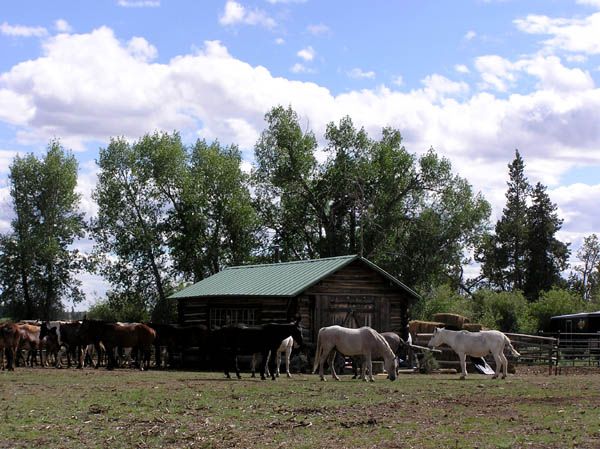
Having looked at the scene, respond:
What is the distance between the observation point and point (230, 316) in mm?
34938

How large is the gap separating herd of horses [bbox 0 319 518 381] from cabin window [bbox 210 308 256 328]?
1.55 m

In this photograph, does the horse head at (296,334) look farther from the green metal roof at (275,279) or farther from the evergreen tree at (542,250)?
the evergreen tree at (542,250)

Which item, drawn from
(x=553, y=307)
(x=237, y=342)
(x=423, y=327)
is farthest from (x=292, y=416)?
(x=553, y=307)

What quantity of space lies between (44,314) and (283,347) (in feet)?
119

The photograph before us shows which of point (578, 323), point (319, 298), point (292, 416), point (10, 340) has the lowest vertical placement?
point (292, 416)

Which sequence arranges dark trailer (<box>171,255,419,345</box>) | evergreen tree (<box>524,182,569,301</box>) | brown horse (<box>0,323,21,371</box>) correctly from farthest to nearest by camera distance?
evergreen tree (<box>524,182,569,301</box>)
dark trailer (<box>171,255,419,345</box>)
brown horse (<box>0,323,21,371</box>)

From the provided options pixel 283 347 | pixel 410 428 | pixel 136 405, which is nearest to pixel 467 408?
pixel 410 428

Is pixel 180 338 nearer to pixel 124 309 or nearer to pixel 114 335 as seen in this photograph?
pixel 114 335

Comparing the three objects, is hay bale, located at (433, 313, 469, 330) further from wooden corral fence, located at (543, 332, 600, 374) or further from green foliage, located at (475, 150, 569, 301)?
green foliage, located at (475, 150, 569, 301)

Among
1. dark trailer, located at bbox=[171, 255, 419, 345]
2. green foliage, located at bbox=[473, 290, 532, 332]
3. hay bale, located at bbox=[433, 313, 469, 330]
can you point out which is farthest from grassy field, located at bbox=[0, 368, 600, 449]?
green foliage, located at bbox=[473, 290, 532, 332]

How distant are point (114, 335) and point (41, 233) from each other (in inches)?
1101

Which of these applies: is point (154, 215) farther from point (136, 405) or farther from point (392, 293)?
point (136, 405)

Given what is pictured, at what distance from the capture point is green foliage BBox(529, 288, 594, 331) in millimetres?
61938

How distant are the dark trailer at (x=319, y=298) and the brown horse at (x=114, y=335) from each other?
3530 millimetres
